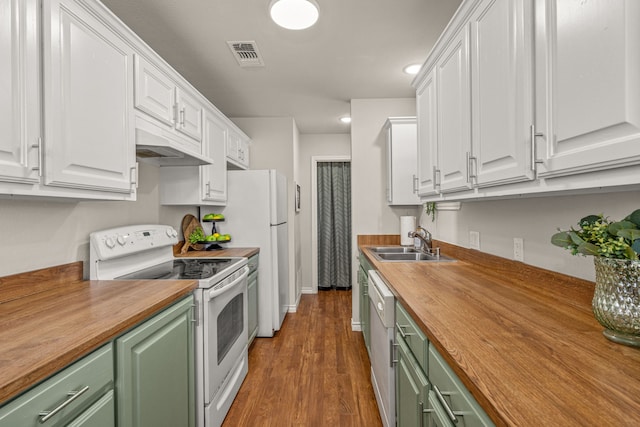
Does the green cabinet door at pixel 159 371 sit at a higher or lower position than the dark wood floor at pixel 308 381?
higher

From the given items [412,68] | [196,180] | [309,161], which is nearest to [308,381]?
[196,180]

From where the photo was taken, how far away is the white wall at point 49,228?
4.53 ft

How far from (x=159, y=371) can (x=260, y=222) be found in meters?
1.93

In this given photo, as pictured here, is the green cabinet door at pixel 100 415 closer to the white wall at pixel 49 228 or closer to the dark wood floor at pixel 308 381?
the white wall at pixel 49 228

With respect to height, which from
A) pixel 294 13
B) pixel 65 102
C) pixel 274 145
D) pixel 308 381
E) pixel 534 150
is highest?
pixel 294 13

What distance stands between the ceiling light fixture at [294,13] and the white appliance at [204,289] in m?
1.55

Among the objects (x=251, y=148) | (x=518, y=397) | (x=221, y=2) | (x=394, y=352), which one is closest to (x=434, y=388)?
(x=518, y=397)

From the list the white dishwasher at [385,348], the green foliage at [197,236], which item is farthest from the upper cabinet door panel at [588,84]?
the green foliage at [197,236]

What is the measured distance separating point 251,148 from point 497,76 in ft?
10.6

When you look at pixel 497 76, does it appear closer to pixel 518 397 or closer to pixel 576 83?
pixel 576 83

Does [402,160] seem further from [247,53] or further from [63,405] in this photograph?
[63,405]

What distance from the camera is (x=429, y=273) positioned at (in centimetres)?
183

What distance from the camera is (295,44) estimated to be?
7.67 ft

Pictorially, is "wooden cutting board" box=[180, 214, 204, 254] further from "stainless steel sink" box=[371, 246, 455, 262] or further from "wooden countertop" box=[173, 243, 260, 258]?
"stainless steel sink" box=[371, 246, 455, 262]
